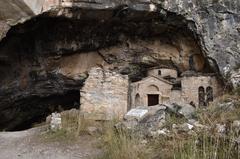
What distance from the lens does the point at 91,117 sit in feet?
38.4

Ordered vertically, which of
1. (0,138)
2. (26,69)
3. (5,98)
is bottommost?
(0,138)

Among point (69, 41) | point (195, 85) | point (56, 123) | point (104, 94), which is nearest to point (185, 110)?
point (56, 123)

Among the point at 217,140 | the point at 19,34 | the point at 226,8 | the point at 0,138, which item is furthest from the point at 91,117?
the point at 217,140

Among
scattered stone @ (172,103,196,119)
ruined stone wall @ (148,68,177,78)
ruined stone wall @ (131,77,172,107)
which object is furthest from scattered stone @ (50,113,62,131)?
ruined stone wall @ (148,68,177,78)

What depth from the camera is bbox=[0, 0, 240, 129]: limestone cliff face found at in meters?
11.8

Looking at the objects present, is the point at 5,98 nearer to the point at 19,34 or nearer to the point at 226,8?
the point at 19,34

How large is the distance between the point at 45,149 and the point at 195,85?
6976mm

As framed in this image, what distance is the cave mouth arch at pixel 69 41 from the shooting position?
41.4 feet

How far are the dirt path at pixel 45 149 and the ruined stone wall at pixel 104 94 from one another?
3012 mm

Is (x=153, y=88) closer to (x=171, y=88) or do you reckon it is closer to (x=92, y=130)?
(x=171, y=88)

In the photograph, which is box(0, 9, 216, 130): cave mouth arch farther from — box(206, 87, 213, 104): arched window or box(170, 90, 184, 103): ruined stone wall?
box(170, 90, 184, 103): ruined stone wall

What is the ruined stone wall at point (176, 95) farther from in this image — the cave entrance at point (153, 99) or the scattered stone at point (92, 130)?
the scattered stone at point (92, 130)

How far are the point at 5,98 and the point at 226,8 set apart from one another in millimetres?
8199

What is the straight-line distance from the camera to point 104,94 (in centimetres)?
1275
